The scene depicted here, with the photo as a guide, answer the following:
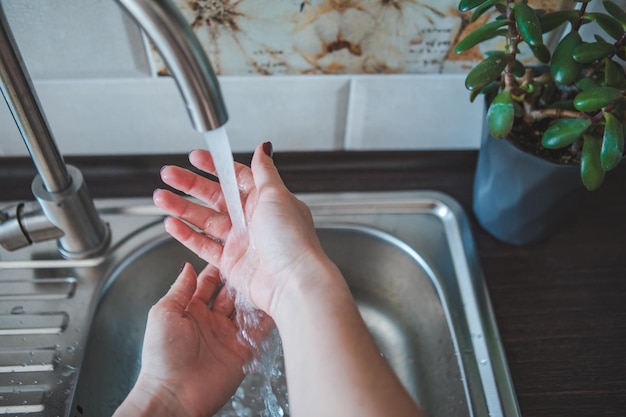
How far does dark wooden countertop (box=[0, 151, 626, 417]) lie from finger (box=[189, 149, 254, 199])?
120 millimetres

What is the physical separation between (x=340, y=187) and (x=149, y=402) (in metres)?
0.36

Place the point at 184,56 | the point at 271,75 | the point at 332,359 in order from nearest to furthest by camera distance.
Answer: the point at 184,56 < the point at 332,359 < the point at 271,75

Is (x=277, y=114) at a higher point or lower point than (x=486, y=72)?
lower

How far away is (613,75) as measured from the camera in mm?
502

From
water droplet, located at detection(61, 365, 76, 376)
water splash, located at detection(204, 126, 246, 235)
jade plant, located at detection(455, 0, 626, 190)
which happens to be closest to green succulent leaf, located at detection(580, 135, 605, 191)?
jade plant, located at detection(455, 0, 626, 190)

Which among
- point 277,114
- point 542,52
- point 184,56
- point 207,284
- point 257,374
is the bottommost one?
point 257,374

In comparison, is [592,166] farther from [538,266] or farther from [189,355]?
[189,355]

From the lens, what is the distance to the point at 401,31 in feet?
2.04

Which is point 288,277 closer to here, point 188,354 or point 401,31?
point 188,354

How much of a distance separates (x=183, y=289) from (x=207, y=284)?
1.7 inches

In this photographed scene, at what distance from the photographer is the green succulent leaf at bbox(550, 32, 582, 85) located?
51 cm

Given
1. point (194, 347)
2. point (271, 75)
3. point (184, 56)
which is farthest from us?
point (271, 75)

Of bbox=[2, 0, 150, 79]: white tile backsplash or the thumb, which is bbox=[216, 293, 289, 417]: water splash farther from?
bbox=[2, 0, 150, 79]: white tile backsplash

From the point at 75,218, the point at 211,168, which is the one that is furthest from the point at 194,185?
the point at 75,218
